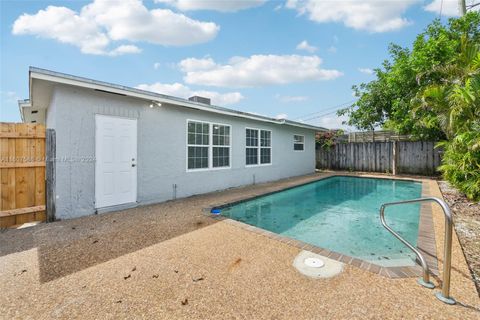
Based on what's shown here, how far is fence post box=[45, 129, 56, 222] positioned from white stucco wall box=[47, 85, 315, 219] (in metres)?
0.10

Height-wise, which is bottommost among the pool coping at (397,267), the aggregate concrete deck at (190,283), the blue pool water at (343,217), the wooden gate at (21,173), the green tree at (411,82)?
the blue pool water at (343,217)

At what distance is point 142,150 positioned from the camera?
6379 millimetres

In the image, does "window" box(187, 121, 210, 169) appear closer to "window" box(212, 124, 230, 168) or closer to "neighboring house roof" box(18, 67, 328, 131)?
"window" box(212, 124, 230, 168)

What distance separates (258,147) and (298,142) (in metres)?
4.01

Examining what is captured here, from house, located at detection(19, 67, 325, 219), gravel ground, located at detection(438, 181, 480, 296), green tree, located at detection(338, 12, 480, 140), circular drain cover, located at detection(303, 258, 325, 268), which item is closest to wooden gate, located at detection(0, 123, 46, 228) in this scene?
house, located at detection(19, 67, 325, 219)

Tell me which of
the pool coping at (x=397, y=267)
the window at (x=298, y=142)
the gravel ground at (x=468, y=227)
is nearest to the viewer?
the pool coping at (x=397, y=267)

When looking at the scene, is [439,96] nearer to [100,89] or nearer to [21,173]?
[100,89]

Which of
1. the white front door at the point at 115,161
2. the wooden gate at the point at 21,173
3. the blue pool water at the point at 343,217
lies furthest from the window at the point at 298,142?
the wooden gate at the point at 21,173

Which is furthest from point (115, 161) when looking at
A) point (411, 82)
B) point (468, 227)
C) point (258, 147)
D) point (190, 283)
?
point (411, 82)

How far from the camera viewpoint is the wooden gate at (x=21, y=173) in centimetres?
468

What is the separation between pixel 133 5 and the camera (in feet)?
20.9

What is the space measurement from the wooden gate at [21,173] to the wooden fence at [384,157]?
14986 mm

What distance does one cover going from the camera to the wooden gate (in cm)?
468

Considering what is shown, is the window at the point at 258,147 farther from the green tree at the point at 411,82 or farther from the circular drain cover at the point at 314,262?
the circular drain cover at the point at 314,262
